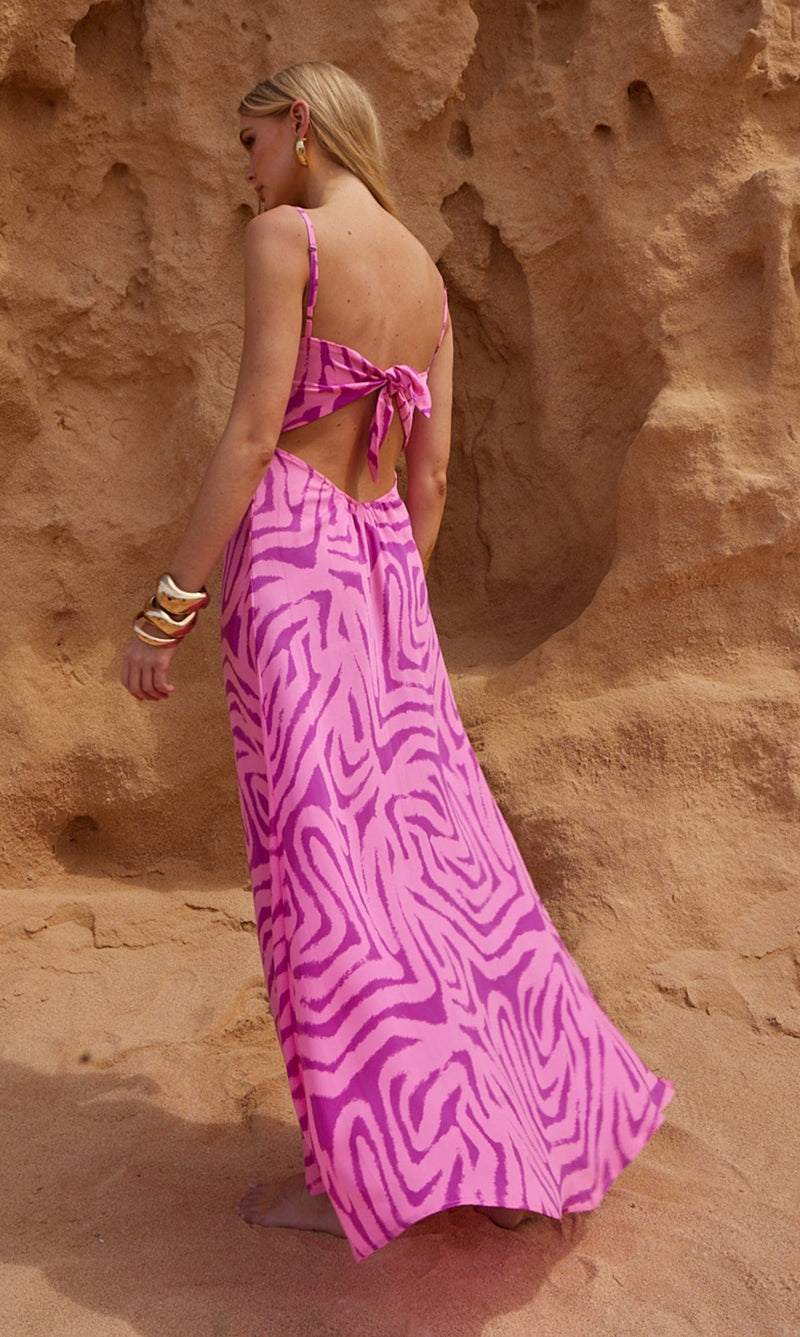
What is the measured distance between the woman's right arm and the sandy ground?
134 cm

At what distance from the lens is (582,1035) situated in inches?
90.4

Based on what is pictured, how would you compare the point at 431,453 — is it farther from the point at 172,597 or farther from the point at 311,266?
the point at 172,597

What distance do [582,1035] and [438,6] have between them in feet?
9.69

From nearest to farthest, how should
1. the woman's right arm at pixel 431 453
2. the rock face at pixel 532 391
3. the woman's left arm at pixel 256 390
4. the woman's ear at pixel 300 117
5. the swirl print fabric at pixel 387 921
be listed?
the swirl print fabric at pixel 387 921, the woman's left arm at pixel 256 390, the woman's ear at pixel 300 117, the woman's right arm at pixel 431 453, the rock face at pixel 532 391

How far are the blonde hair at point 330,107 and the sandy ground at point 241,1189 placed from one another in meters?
1.99

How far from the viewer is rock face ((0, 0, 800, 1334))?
3406 millimetres

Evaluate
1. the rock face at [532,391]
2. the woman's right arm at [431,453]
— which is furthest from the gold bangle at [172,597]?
the rock face at [532,391]

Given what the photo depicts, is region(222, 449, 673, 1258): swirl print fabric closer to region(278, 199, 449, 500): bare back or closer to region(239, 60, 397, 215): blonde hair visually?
region(278, 199, 449, 500): bare back

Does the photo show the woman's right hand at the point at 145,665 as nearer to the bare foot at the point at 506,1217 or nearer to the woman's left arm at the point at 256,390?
the woman's left arm at the point at 256,390

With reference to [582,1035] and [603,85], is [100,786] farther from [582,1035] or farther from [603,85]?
[603,85]

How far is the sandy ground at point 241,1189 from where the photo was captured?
6.77 ft

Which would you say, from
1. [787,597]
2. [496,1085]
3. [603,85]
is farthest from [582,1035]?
[603,85]

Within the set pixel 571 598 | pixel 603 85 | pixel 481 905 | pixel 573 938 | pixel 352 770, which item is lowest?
pixel 573 938

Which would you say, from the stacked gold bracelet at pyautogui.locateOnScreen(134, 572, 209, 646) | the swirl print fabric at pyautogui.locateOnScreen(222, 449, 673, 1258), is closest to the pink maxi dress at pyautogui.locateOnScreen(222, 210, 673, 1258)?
the swirl print fabric at pyautogui.locateOnScreen(222, 449, 673, 1258)
